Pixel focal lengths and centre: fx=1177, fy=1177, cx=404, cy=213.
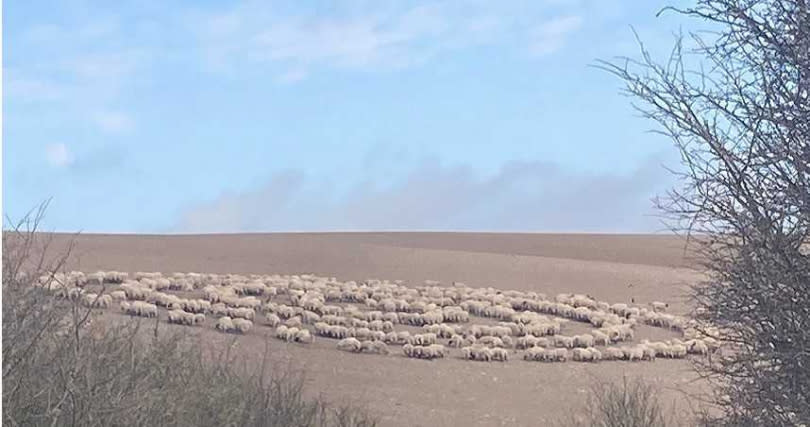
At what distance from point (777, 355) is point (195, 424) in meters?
5.67

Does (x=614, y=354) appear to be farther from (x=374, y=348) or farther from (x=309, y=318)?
(x=309, y=318)

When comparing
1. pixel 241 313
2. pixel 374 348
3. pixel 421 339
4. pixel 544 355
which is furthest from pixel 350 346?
pixel 544 355

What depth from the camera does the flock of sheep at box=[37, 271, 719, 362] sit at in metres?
29.0

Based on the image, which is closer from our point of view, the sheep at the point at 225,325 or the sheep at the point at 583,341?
the sheep at the point at 225,325

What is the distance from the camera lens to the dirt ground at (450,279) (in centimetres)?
2453

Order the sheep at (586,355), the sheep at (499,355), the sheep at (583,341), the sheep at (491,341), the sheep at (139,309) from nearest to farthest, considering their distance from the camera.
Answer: the sheep at (139,309)
the sheep at (499,355)
the sheep at (586,355)
the sheep at (491,341)
the sheep at (583,341)

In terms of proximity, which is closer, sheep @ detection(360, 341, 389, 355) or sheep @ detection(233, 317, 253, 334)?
sheep @ detection(233, 317, 253, 334)

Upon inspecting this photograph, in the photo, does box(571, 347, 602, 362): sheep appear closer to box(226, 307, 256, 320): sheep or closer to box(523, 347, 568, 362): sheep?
box(523, 347, 568, 362): sheep

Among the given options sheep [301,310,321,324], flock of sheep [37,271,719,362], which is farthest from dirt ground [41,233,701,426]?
sheep [301,310,321,324]

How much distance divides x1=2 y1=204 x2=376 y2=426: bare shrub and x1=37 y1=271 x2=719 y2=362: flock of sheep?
12.9m

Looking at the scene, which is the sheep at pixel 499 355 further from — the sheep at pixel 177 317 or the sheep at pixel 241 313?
the sheep at pixel 177 317

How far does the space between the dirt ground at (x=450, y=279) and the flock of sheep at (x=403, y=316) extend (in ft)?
1.78

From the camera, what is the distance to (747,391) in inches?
346

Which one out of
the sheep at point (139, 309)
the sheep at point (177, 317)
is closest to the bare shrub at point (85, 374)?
the sheep at point (139, 309)
